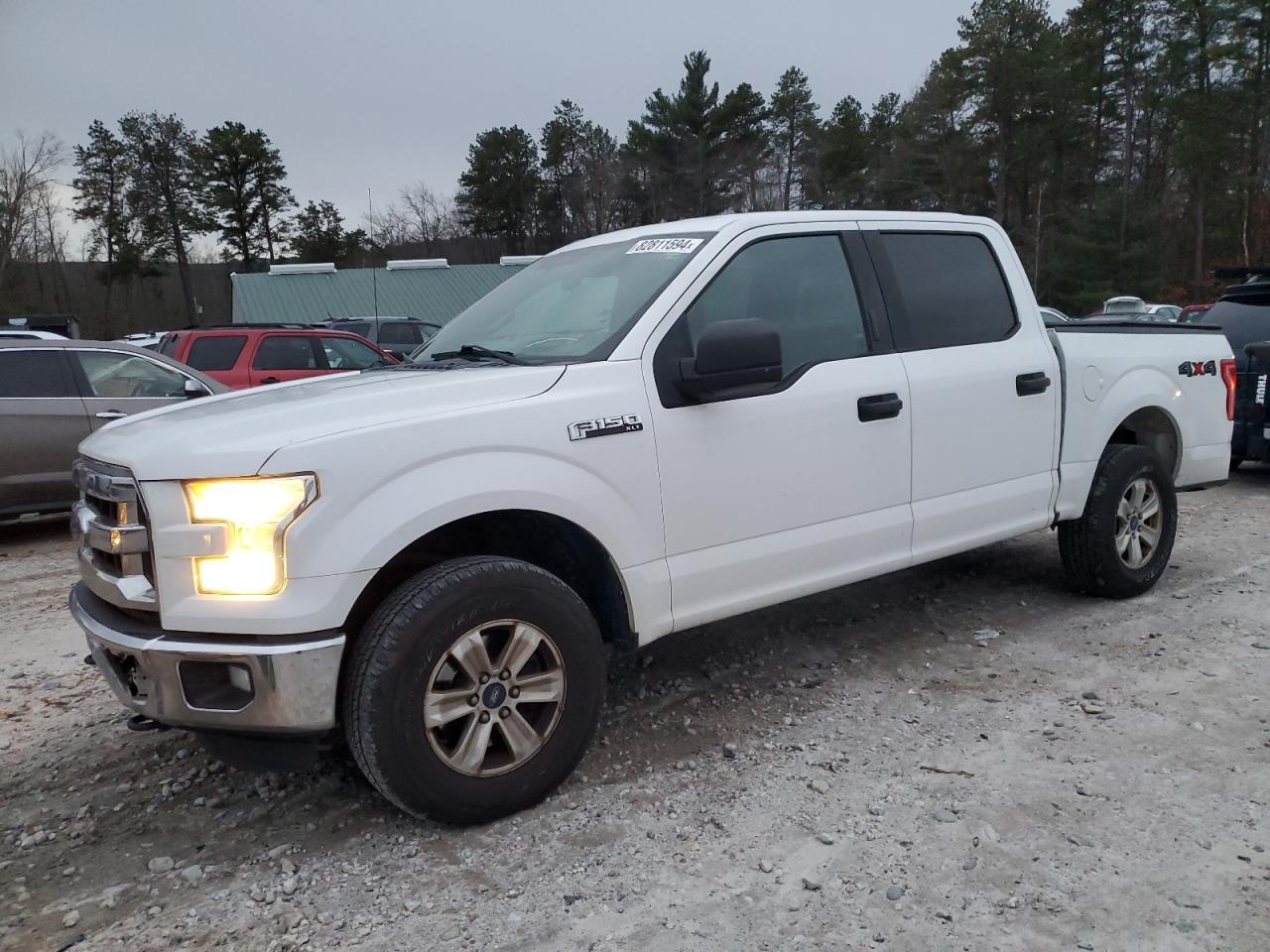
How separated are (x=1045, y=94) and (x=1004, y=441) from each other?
4138 centimetres

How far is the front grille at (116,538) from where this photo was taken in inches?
111

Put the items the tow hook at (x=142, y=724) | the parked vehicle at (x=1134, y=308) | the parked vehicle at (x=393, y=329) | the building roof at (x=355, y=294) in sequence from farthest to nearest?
the building roof at (x=355, y=294) → the parked vehicle at (x=393, y=329) → the parked vehicle at (x=1134, y=308) → the tow hook at (x=142, y=724)

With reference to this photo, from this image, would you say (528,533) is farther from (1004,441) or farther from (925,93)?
(925,93)

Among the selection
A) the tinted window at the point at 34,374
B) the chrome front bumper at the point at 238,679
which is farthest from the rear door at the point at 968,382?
the tinted window at the point at 34,374

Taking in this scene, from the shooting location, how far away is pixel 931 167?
42.8 meters

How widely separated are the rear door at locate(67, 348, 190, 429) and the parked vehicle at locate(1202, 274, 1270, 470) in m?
9.19

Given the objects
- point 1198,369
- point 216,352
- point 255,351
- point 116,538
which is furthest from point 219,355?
point 1198,369

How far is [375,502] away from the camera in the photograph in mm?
2836

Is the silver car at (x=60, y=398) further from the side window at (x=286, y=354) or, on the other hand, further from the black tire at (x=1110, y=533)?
the black tire at (x=1110, y=533)

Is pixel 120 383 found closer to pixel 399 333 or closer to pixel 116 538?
pixel 116 538

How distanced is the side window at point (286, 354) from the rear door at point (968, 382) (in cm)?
969

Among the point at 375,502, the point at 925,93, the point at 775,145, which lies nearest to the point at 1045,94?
the point at 925,93

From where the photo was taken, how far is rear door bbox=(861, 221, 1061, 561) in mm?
4207

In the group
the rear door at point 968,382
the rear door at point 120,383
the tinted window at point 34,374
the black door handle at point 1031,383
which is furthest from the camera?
the rear door at point 120,383
